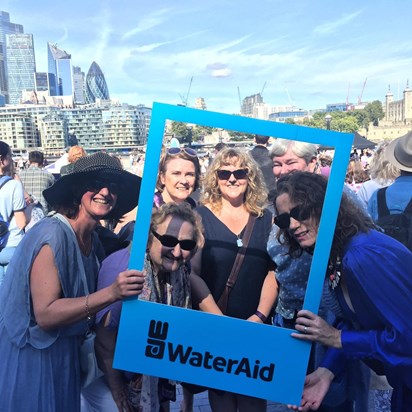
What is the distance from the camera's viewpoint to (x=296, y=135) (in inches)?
66.9

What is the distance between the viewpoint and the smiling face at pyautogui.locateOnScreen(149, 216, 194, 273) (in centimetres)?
188

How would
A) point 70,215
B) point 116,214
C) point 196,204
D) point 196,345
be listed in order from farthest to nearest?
point 116,214, point 70,215, point 196,204, point 196,345

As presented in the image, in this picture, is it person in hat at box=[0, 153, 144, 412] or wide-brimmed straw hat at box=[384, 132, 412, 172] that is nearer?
person in hat at box=[0, 153, 144, 412]

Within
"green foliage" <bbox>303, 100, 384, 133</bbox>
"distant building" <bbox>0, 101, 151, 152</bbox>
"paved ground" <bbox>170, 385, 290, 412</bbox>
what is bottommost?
"distant building" <bbox>0, 101, 151, 152</bbox>

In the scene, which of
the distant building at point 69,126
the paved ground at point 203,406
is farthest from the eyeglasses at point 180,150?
the distant building at point 69,126

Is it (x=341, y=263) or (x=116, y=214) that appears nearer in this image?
(x=341, y=263)

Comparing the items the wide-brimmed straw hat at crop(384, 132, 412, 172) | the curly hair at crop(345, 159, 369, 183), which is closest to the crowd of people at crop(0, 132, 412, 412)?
the wide-brimmed straw hat at crop(384, 132, 412, 172)

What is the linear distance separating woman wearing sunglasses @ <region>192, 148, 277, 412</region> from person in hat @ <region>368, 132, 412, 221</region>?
1.70m

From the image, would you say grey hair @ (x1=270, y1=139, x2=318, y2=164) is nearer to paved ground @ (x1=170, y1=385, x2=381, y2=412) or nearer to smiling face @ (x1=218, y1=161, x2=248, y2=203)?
smiling face @ (x1=218, y1=161, x2=248, y2=203)

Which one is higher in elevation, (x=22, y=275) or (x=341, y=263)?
(x=341, y=263)

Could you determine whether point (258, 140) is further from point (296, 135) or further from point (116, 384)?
point (116, 384)

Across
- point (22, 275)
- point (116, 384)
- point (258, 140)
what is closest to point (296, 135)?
point (258, 140)

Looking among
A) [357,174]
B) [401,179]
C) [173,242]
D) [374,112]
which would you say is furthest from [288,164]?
[374,112]

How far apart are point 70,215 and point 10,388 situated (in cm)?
79
